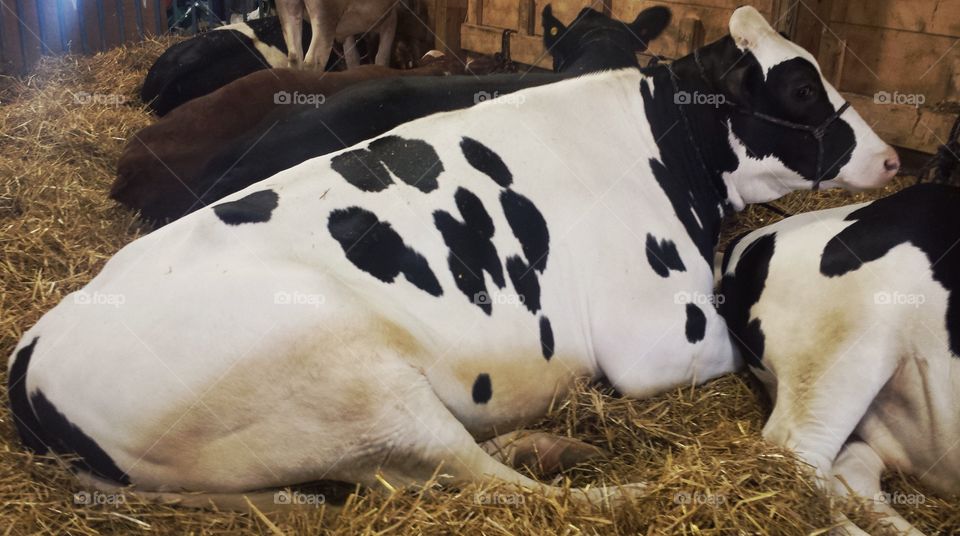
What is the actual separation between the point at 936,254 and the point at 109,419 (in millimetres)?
2745

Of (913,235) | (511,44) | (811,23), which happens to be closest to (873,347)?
(913,235)

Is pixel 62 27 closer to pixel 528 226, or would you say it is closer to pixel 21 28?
pixel 21 28

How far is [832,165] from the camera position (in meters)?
4.02

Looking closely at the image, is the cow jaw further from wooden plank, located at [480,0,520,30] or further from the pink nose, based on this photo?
wooden plank, located at [480,0,520,30]

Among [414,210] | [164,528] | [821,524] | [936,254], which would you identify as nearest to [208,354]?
[164,528]

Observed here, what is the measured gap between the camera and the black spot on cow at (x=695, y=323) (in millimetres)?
3566

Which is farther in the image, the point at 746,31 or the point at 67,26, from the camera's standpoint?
the point at 67,26

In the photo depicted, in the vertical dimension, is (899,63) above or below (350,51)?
above

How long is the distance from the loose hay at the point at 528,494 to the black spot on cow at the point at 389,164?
994mm

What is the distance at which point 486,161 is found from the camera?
3.48 metres

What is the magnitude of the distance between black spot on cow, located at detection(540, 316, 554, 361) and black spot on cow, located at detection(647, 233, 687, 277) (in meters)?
0.53

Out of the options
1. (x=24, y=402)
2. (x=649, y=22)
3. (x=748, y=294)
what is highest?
(x=649, y=22)

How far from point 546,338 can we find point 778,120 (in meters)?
1.51

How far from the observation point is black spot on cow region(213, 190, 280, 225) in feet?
9.55
